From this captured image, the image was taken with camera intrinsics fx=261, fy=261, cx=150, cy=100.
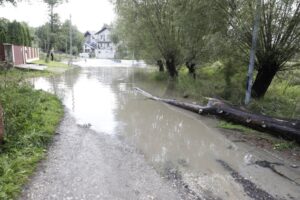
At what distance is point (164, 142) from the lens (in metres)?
5.95

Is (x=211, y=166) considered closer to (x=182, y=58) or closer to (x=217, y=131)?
(x=217, y=131)

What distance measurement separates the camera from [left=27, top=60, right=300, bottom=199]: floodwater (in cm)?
393

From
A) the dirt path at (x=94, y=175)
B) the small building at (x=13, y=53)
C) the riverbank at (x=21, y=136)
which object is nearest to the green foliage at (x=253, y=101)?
the dirt path at (x=94, y=175)

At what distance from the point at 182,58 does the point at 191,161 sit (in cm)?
1139

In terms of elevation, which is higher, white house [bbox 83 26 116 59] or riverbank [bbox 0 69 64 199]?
white house [bbox 83 26 116 59]

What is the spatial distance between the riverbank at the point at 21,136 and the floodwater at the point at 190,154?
29.3 inches

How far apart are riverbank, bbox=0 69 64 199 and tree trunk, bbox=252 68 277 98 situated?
23.5 feet

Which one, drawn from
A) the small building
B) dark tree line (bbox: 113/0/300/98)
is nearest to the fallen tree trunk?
dark tree line (bbox: 113/0/300/98)

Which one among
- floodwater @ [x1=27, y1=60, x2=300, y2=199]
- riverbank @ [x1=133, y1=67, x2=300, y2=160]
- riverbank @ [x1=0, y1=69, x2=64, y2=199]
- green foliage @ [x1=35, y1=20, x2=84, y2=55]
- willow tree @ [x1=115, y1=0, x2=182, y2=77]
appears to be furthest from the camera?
green foliage @ [x1=35, y1=20, x2=84, y2=55]

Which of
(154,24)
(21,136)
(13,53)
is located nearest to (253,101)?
(21,136)

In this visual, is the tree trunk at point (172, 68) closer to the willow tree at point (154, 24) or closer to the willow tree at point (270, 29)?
the willow tree at point (154, 24)

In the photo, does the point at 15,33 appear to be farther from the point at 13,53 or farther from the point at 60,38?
the point at 60,38

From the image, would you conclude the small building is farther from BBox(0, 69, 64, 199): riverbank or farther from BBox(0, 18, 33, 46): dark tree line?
BBox(0, 69, 64, 199): riverbank

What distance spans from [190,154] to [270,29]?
609 centimetres
